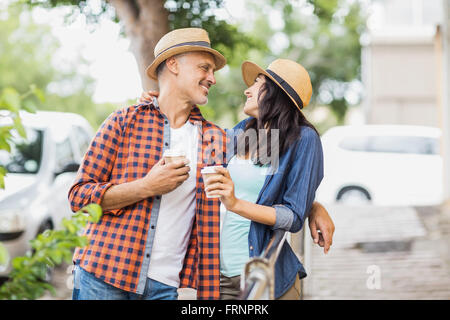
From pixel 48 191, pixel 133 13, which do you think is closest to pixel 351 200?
pixel 48 191

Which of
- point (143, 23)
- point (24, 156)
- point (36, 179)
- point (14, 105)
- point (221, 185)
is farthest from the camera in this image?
point (24, 156)

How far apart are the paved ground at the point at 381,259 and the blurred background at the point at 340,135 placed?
0.02 m

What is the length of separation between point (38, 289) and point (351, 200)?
9.08m

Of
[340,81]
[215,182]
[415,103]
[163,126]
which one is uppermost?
[340,81]

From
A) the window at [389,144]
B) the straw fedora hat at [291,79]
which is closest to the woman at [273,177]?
the straw fedora hat at [291,79]

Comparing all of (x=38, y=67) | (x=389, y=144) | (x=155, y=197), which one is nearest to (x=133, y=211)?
(x=155, y=197)

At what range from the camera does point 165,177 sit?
6.40 ft

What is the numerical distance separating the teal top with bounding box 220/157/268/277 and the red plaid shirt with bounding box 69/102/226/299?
39 mm

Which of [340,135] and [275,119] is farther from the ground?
[340,135]

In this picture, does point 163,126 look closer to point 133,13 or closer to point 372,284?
point 133,13

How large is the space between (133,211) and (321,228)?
75 centimetres

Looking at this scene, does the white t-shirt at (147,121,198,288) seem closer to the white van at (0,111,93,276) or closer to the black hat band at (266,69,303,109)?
the black hat band at (266,69,303,109)

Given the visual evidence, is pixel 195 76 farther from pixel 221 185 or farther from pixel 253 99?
pixel 221 185
